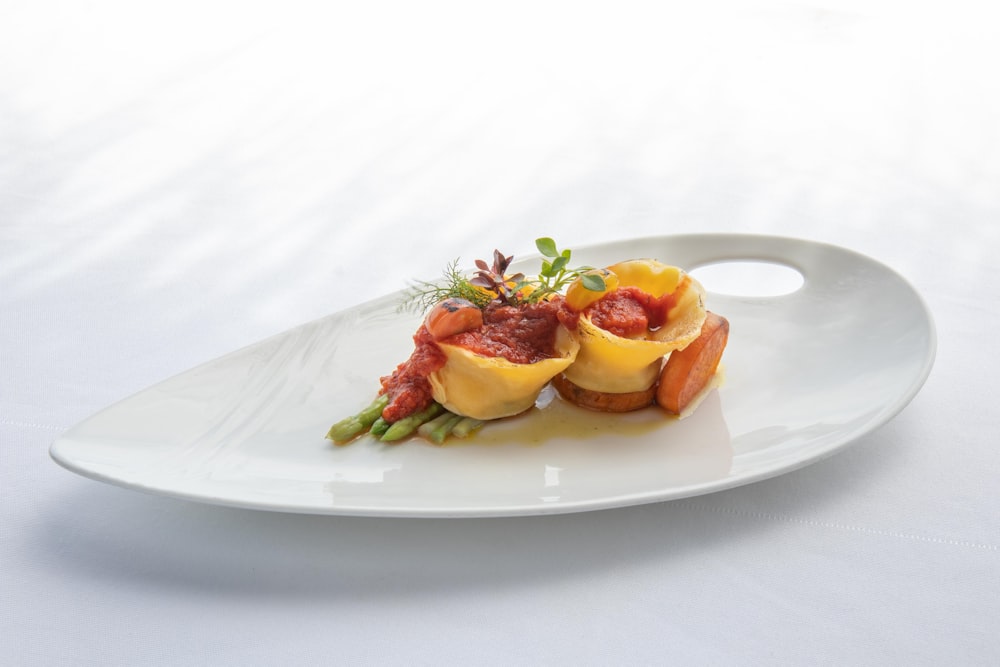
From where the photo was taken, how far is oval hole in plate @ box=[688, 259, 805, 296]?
14.1 feet

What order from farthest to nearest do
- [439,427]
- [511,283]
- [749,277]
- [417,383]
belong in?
[749,277], [511,283], [417,383], [439,427]

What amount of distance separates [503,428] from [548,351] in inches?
11.9

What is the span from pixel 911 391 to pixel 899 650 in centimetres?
92

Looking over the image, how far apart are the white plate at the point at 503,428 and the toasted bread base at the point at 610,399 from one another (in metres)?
0.04

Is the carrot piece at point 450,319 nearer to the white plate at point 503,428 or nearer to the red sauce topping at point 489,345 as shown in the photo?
the red sauce topping at point 489,345

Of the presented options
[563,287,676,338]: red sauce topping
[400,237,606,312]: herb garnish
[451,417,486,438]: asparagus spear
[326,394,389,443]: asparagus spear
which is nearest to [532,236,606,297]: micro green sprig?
[400,237,606,312]: herb garnish

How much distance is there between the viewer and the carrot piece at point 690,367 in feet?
11.7

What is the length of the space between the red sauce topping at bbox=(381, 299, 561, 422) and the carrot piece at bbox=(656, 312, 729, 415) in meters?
0.40

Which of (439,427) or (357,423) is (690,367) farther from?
(357,423)

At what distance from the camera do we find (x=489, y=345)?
3537 millimetres

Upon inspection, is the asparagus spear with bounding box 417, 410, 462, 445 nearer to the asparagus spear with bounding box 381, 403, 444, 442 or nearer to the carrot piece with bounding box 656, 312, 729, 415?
the asparagus spear with bounding box 381, 403, 444, 442

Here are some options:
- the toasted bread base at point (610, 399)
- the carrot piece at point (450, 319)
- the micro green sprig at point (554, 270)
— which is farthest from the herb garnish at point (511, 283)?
the toasted bread base at point (610, 399)

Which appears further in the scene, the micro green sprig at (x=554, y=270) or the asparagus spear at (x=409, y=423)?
the micro green sprig at (x=554, y=270)

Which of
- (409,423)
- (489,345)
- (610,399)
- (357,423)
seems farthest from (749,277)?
(357,423)
